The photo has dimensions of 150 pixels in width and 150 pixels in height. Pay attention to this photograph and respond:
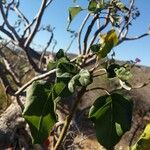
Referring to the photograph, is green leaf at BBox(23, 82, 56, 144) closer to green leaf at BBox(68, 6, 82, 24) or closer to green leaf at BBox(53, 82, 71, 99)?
green leaf at BBox(53, 82, 71, 99)

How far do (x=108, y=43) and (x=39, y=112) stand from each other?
252mm

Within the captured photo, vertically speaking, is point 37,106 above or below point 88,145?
above

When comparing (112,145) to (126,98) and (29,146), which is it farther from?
(29,146)

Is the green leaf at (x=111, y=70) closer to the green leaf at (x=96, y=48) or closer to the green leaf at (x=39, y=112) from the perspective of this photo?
the green leaf at (x=96, y=48)

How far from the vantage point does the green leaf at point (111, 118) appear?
121cm

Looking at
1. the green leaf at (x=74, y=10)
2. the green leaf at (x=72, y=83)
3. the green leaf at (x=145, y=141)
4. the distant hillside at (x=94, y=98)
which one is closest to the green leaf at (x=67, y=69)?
the green leaf at (x=72, y=83)

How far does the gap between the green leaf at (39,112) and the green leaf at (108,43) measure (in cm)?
18

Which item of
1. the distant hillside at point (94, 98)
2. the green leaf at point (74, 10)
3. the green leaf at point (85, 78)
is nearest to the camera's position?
the green leaf at point (85, 78)

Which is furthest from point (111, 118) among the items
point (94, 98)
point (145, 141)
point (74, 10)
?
point (94, 98)

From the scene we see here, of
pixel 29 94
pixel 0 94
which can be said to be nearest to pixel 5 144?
pixel 29 94

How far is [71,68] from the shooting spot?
4.13 ft

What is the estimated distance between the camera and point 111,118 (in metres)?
1.23

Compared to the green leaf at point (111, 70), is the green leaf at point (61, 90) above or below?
below

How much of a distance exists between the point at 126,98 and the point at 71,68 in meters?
0.16
